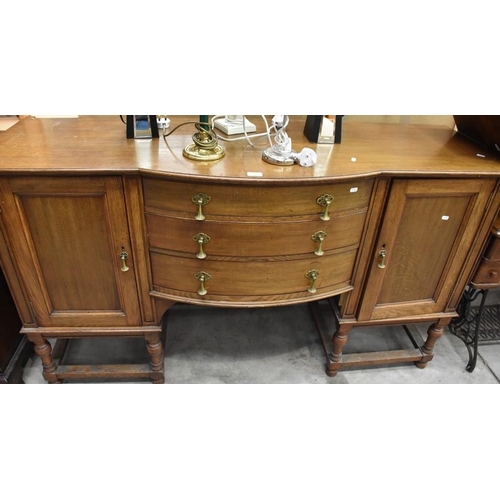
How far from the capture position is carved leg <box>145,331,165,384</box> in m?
1.52

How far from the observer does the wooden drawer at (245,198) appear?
1140mm

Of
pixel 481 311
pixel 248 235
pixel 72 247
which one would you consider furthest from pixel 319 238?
pixel 481 311

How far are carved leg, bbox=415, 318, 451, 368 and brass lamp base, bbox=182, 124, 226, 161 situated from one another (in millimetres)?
1209

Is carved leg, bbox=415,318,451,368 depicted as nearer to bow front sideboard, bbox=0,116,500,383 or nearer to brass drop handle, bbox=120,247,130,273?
bow front sideboard, bbox=0,116,500,383

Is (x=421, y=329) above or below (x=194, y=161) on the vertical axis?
below

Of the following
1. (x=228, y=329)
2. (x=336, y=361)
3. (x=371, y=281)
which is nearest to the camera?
(x=371, y=281)

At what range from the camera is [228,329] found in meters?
2.00

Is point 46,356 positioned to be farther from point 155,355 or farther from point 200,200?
point 200,200

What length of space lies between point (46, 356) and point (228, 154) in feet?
3.67

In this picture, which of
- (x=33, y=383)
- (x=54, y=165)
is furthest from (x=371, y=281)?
(x=33, y=383)

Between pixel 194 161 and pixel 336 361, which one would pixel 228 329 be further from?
pixel 194 161

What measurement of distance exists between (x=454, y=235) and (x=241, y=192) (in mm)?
840

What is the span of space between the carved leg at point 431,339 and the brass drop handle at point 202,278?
105 cm

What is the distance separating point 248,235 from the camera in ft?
4.03
